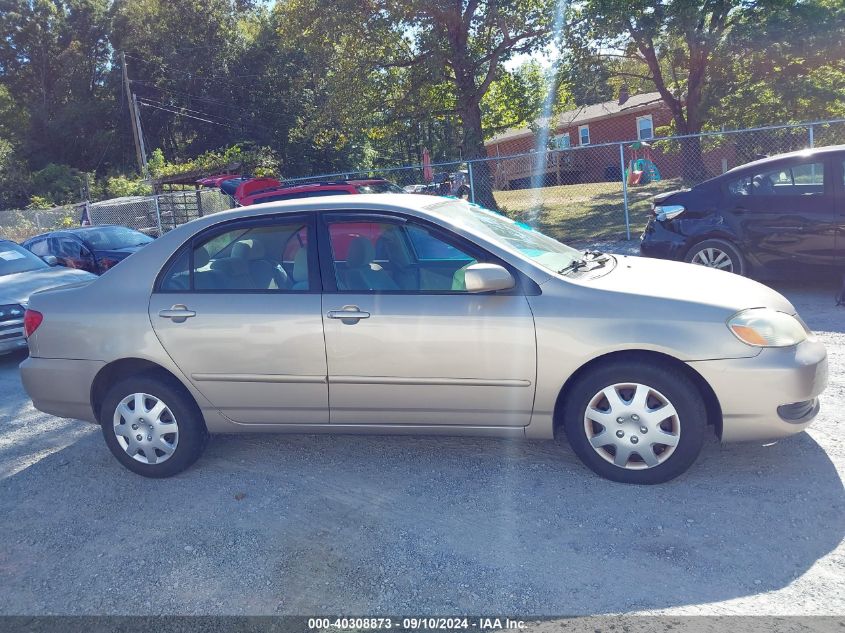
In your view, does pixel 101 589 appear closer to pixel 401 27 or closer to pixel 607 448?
pixel 607 448

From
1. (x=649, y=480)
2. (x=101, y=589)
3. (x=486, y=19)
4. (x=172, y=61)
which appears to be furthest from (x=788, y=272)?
(x=172, y=61)

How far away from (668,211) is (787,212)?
49.2 inches

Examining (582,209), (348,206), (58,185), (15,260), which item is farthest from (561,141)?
(348,206)

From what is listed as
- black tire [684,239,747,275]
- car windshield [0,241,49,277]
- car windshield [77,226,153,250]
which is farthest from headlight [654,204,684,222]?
car windshield [77,226,153,250]

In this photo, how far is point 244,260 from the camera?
447cm

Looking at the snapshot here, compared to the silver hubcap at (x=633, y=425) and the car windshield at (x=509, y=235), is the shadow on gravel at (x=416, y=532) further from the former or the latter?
the car windshield at (x=509, y=235)

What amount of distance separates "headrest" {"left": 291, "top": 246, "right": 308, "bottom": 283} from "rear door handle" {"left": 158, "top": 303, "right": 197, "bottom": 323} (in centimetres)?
65

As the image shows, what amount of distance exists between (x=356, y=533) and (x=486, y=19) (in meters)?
18.7

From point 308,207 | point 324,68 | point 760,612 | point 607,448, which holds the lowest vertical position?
point 760,612

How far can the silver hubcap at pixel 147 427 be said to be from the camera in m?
4.46

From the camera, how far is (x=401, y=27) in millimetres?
20031

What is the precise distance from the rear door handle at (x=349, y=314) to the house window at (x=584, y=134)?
37.8m

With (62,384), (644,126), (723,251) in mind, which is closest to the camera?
(62,384)

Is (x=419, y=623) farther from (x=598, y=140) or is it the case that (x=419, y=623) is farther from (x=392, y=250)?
(x=598, y=140)
